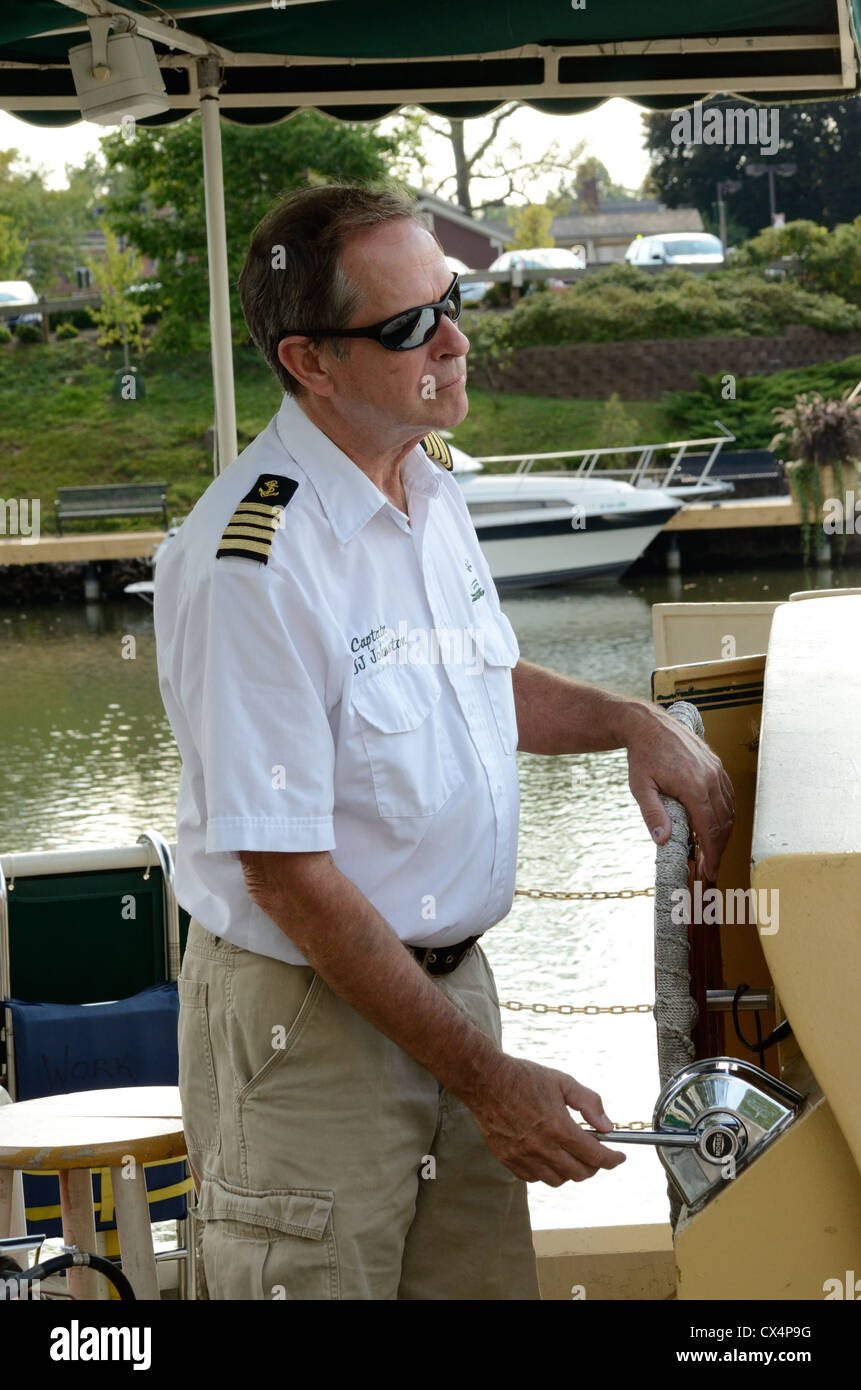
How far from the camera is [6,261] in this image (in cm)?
3528

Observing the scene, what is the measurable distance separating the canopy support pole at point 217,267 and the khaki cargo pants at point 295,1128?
118 inches

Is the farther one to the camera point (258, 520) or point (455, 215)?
point (455, 215)

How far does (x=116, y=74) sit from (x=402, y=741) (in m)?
2.90

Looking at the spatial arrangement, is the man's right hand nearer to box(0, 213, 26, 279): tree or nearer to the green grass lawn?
the green grass lawn

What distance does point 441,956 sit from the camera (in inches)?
66.5

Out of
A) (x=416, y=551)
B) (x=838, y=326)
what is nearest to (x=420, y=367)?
(x=416, y=551)

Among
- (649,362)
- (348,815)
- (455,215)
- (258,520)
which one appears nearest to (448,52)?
(258,520)

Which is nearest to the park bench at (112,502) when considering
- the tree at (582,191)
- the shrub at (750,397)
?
the shrub at (750,397)

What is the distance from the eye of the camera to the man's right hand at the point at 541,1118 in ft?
4.86

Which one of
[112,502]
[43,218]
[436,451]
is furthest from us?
[43,218]

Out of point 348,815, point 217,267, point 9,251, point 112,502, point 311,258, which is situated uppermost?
point 9,251

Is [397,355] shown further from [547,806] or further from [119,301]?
[119,301]

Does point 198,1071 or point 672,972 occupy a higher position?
point 672,972

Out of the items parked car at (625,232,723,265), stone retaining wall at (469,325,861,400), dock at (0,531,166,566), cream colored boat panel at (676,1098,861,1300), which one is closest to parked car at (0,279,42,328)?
stone retaining wall at (469,325,861,400)
